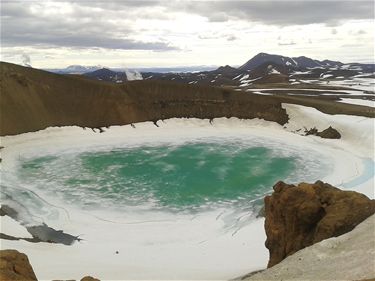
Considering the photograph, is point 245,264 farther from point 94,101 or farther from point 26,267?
point 94,101

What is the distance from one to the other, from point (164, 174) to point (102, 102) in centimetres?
2373

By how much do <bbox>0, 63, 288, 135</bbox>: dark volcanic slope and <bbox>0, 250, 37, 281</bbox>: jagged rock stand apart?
126ft

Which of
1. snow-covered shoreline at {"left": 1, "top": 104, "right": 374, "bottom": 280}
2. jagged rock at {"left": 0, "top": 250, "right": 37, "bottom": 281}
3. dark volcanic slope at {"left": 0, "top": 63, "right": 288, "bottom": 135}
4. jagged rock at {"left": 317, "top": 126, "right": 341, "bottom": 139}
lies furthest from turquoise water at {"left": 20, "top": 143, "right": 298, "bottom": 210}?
jagged rock at {"left": 0, "top": 250, "right": 37, "bottom": 281}

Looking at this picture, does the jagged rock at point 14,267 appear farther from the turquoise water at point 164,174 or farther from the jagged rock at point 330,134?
the jagged rock at point 330,134

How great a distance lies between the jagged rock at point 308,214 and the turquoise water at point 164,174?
1116cm

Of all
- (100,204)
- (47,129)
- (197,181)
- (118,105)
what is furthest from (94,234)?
(118,105)

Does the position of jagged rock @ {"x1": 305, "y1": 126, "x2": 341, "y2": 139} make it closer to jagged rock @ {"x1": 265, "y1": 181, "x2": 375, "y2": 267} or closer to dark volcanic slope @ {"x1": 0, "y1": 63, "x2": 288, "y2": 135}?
dark volcanic slope @ {"x1": 0, "y1": 63, "x2": 288, "y2": 135}

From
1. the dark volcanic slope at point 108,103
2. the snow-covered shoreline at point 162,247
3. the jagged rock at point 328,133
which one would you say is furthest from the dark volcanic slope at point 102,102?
the snow-covered shoreline at point 162,247

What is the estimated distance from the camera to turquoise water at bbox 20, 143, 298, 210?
1121 inches

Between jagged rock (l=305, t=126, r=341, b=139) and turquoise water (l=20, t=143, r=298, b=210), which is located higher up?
jagged rock (l=305, t=126, r=341, b=139)

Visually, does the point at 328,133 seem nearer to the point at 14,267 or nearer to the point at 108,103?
the point at 108,103

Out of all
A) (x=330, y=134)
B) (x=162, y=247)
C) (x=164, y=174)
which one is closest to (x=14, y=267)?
(x=162, y=247)

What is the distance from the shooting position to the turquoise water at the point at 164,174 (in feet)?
93.4

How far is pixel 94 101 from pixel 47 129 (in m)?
8.35
